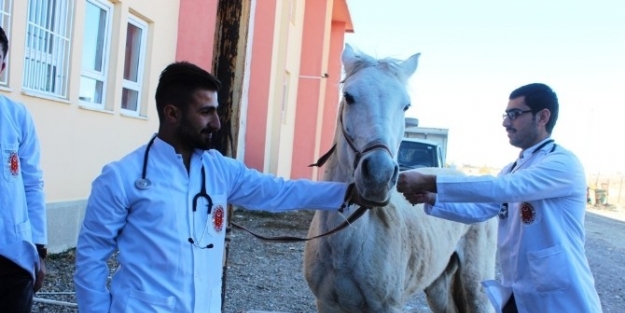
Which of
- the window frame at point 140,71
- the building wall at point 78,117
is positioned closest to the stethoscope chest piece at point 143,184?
the building wall at point 78,117

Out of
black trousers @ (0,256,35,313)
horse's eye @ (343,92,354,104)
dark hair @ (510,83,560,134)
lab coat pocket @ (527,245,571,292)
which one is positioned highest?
dark hair @ (510,83,560,134)

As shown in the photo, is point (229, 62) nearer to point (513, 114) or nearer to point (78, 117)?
point (513, 114)

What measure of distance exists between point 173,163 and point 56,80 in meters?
5.45

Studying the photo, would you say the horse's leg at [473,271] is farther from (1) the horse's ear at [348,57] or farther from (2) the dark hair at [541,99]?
(1) the horse's ear at [348,57]

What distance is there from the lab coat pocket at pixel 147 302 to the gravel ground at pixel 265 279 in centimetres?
348

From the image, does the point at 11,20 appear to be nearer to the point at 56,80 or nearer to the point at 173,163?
the point at 56,80

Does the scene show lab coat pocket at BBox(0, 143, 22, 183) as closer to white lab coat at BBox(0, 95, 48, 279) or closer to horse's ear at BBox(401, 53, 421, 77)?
white lab coat at BBox(0, 95, 48, 279)

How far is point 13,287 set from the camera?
2.69 meters

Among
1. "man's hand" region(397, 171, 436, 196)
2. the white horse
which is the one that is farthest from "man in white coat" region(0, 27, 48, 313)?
"man's hand" region(397, 171, 436, 196)

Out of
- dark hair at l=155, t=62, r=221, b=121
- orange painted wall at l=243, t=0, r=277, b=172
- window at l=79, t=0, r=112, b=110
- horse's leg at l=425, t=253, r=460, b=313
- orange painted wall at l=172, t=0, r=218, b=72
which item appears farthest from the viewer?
orange painted wall at l=243, t=0, r=277, b=172

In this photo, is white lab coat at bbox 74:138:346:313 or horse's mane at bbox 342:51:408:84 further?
horse's mane at bbox 342:51:408:84

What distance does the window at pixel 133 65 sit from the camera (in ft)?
28.4

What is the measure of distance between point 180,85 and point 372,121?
0.93 meters

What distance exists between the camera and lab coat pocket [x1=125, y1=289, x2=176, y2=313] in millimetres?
2008
